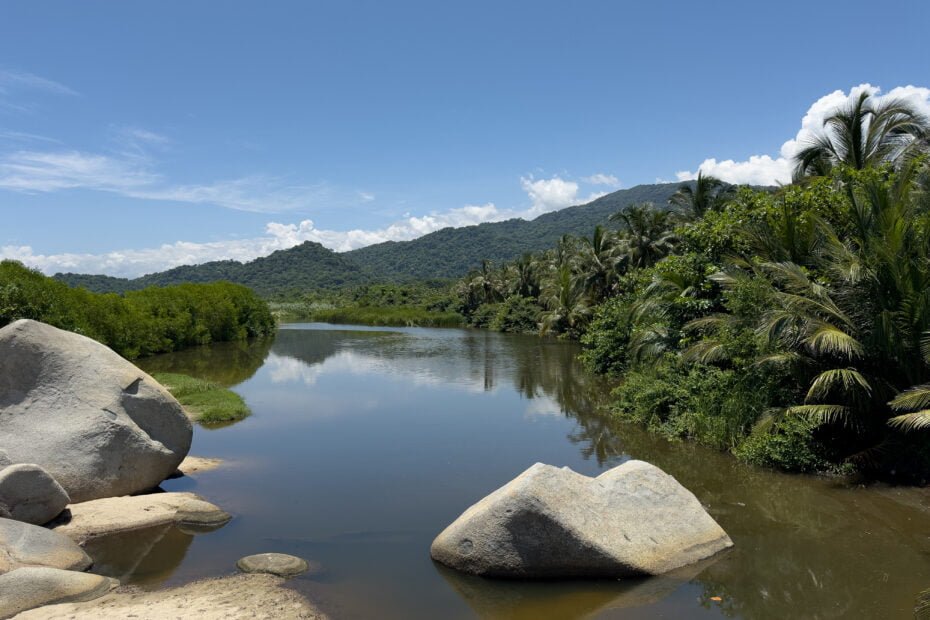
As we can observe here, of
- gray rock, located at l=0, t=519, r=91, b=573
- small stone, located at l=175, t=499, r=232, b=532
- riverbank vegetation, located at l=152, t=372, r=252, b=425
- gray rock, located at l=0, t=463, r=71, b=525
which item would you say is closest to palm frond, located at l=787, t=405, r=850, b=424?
small stone, located at l=175, t=499, r=232, b=532

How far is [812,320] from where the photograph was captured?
12.7 metres

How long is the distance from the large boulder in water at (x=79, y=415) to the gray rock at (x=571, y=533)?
6.27 m

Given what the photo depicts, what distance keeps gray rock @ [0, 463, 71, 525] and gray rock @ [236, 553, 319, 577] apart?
10.9 feet

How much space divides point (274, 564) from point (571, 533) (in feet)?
13.9

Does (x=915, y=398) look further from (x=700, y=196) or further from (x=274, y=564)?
(x=700, y=196)

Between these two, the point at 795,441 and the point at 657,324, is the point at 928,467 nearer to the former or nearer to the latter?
the point at 795,441

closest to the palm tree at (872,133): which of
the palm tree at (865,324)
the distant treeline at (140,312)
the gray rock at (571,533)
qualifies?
the palm tree at (865,324)

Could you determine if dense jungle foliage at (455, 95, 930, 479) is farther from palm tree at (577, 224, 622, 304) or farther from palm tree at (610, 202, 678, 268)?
palm tree at (577, 224, 622, 304)

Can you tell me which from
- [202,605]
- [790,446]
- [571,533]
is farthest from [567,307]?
[202,605]

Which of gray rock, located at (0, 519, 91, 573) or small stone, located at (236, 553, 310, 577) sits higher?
gray rock, located at (0, 519, 91, 573)

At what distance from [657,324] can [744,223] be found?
15.9 feet

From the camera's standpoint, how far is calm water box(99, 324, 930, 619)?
330 inches

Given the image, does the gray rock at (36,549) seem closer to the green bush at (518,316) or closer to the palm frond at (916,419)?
the palm frond at (916,419)

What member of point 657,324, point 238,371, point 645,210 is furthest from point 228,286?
point 657,324
